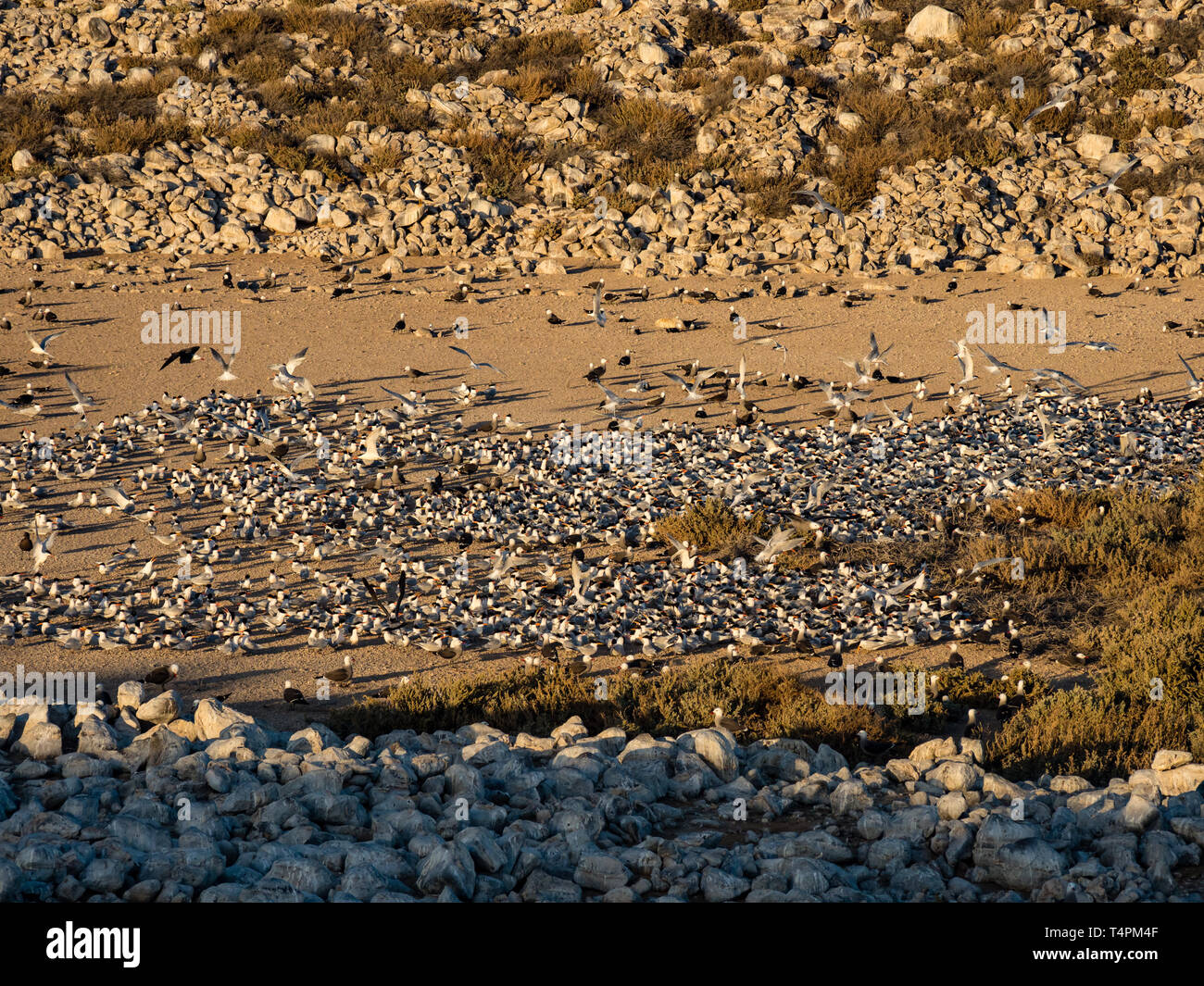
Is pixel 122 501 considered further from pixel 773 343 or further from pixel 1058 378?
pixel 1058 378

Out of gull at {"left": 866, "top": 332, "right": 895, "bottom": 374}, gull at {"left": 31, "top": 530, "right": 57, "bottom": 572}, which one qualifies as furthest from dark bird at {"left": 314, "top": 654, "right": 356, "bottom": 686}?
gull at {"left": 866, "top": 332, "right": 895, "bottom": 374}

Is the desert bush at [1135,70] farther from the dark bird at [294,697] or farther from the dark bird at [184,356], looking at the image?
the dark bird at [294,697]

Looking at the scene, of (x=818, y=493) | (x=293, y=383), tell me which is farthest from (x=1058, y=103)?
(x=293, y=383)

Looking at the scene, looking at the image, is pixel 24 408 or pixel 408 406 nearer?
pixel 24 408

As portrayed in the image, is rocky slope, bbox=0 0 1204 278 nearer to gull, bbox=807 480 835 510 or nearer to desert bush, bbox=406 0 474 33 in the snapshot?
desert bush, bbox=406 0 474 33

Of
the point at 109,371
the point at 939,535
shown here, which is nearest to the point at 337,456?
the point at 109,371

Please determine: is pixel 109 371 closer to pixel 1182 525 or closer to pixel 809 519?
pixel 809 519
